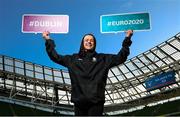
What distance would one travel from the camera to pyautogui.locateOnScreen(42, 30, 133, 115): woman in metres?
5.70

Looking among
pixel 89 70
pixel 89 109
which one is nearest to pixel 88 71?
pixel 89 70

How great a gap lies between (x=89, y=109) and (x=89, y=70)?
0.66m

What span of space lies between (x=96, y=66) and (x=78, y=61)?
12.0 inches

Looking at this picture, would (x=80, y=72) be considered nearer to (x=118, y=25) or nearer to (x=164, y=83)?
(x=118, y=25)

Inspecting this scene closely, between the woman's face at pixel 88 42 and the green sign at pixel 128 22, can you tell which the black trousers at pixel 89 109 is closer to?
the woman's face at pixel 88 42

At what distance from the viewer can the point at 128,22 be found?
938 cm

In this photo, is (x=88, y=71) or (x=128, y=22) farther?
(x=128, y=22)

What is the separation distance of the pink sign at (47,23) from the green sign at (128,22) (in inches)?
44.0

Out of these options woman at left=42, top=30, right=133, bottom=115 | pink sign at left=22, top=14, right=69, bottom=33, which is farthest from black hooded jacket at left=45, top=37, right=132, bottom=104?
pink sign at left=22, top=14, right=69, bottom=33

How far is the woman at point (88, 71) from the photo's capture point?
225 inches

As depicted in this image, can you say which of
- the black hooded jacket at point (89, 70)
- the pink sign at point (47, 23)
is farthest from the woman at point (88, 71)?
the pink sign at point (47, 23)

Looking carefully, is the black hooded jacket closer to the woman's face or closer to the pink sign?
the woman's face

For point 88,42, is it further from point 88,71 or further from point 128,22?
point 128,22

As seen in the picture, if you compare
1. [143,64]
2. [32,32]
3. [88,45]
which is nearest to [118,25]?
[32,32]
